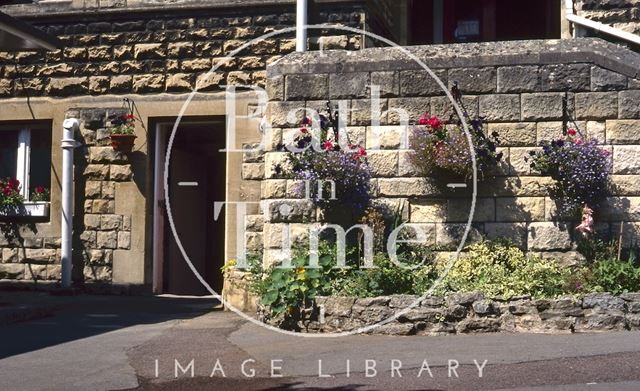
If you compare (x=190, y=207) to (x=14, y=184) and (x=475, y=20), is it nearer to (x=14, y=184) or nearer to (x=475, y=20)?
(x=14, y=184)

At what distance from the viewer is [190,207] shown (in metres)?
13.8

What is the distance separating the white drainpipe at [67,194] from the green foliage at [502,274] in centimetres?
535

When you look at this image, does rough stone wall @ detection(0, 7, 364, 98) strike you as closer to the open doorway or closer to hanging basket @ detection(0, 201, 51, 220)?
the open doorway

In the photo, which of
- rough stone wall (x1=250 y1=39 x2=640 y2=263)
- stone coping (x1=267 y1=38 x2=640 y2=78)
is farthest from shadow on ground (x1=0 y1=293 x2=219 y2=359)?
stone coping (x1=267 y1=38 x2=640 y2=78)

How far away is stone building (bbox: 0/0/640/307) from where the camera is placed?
363 inches

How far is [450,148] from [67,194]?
560 centimetres

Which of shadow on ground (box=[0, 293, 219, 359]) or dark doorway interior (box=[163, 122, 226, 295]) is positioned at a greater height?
dark doorway interior (box=[163, 122, 226, 295])

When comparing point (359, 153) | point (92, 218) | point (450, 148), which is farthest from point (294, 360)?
point (92, 218)

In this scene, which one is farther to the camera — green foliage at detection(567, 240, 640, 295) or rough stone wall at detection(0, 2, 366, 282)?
rough stone wall at detection(0, 2, 366, 282)

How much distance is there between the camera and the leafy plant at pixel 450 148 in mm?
9055

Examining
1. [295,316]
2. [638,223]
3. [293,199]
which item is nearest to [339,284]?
[295,316]

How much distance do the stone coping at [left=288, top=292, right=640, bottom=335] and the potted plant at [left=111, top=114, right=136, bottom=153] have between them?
4608mm

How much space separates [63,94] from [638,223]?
7679mm

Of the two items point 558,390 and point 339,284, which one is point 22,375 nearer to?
point 339,284
